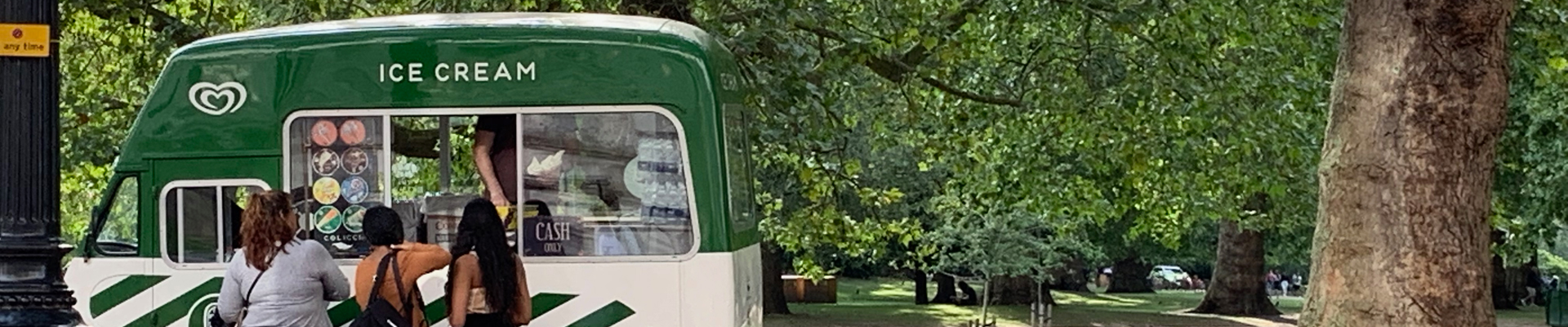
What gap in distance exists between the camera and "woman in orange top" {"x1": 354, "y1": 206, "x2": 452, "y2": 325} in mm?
8414

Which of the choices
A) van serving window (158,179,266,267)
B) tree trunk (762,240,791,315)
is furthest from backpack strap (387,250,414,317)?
tree trunk (762,240,791,315)

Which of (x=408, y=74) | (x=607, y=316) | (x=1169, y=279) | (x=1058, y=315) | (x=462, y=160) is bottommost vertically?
(x=1169, y=279)

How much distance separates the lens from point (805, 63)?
57.1 feet

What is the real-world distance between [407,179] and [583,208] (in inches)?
37.5

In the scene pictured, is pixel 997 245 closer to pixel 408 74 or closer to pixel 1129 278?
pixel 408 74

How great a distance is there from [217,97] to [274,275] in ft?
5.81

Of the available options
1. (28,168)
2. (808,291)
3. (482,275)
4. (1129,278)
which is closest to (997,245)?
(808,291)

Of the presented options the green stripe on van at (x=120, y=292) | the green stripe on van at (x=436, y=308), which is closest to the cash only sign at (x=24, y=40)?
the green stripe on van at (x=436, y=308)

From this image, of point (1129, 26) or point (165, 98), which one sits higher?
point (1129, 26)

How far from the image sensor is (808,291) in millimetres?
47688

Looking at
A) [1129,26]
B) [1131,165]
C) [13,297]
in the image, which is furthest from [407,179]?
[1131,165]

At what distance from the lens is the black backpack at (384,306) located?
8531 mm

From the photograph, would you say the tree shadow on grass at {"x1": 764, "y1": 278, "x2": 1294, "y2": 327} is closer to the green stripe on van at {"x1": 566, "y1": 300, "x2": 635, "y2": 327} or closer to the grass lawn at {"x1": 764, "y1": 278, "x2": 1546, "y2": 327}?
the grass lawn at {"x1": 764, "y1": 278, "x2": 1546, "y2": 327}

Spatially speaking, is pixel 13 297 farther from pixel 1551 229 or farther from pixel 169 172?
pixel 1551 229
